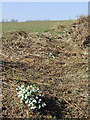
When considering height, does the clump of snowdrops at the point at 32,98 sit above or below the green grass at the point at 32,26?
below

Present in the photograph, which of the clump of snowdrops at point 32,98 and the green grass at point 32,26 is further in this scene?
the green grass at point 32,26

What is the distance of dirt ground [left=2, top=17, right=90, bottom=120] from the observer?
3.52 meters

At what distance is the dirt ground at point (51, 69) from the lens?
11.5ft

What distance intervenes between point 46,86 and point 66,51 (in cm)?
123

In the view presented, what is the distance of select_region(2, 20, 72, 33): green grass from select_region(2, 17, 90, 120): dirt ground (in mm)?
273

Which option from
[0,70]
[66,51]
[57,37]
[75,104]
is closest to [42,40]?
[57,37]

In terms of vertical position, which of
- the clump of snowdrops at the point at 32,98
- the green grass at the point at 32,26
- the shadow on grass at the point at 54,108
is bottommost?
the shadow on grass at the point at 54,108

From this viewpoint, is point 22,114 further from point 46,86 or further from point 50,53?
point 50,53

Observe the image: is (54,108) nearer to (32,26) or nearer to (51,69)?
(51,69)

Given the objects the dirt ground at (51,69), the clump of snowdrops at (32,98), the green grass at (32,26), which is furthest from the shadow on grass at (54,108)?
the green grass at (32,26)

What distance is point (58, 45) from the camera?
4848 mm

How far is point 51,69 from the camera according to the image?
14.1 feet

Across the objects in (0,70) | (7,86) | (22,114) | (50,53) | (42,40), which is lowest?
(22,114)

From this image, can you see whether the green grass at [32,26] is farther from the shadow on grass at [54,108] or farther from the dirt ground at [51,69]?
the shadow on grass at [54,108]
